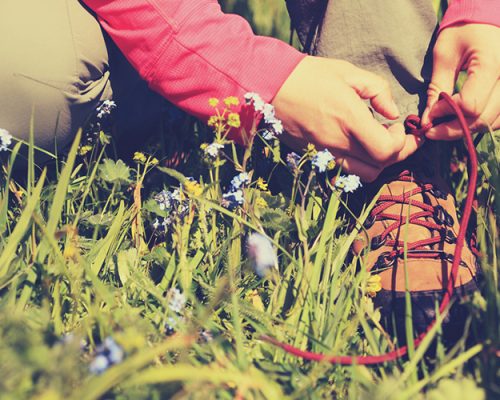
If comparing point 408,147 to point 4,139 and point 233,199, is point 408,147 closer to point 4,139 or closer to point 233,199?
point 233,199

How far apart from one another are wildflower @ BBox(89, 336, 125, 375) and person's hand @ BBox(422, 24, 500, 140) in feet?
3.26

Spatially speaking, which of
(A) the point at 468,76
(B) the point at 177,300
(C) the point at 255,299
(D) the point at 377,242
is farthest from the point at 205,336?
(A) the point at 468,76

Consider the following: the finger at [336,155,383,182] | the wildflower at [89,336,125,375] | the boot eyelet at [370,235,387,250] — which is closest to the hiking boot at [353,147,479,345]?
the boot eyelet at [370,235,387,250]

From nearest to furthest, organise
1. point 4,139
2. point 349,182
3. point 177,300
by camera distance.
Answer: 1. point 177,300
2. point 4,139
3. point 349,182

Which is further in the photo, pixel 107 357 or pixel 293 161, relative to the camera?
pixel 293 161

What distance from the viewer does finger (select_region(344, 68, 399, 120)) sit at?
55.6 inches

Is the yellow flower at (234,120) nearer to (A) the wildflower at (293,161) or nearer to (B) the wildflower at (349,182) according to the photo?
(A) the wildflower at (293,161)

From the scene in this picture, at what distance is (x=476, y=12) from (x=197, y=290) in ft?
3.29

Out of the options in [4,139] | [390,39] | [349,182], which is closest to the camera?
[4,139]

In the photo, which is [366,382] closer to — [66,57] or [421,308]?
[421,308]

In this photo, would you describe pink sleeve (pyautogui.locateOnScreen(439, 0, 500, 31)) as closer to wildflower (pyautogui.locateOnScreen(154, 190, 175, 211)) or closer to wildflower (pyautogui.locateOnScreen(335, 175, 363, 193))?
wildflower (pyautogui.locateOnScreen(335, 175, 363, 193))

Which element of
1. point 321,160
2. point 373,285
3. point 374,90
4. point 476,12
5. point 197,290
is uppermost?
point 476,12

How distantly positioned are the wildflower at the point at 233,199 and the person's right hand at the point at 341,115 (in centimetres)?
27

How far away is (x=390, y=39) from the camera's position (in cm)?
156
